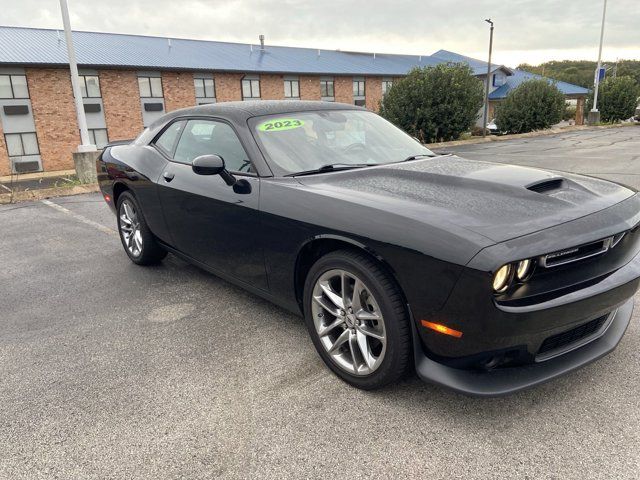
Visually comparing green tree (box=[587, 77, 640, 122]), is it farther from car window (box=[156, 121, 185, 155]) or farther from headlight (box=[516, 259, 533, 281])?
headlight (box=[516, 259, 533, 281])

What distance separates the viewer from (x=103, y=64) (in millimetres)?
29797

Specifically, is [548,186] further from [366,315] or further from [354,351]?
[354,351]

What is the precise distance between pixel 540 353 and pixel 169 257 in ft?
12.7

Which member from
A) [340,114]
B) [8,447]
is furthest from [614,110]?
[8,447]

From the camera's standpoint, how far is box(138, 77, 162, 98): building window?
105 ft

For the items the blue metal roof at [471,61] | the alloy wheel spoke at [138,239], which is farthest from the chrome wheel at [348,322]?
the blue metal roof at [471,61]

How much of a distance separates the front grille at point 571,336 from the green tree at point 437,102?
66.1 ft

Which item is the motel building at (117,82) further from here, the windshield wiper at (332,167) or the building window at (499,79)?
the windshield wiper at (332,167)

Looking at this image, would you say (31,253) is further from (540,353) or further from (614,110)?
(614,110)

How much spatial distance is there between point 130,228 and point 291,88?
3586 cm

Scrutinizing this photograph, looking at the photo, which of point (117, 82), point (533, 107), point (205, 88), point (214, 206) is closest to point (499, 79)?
point (533, 107)

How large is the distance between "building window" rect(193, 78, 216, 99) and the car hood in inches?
1329

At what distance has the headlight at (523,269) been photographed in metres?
2.02

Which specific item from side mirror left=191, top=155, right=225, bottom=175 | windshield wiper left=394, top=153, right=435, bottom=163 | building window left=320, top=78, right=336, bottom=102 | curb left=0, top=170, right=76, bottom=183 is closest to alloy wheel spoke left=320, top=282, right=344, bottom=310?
side mirror left=191, top=155, right=225, bottom=175
